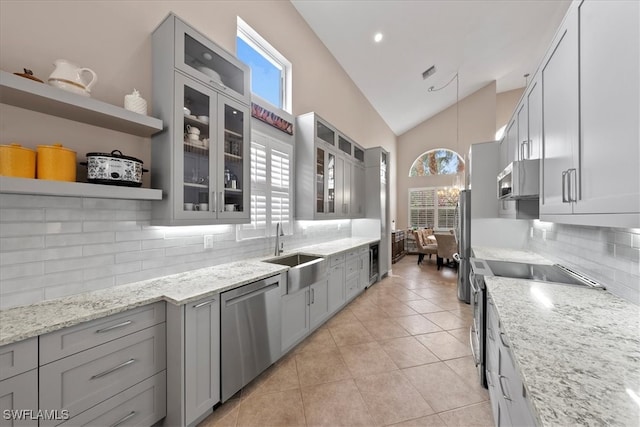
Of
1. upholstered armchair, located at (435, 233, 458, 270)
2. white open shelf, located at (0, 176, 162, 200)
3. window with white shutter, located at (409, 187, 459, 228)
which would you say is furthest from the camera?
window with white shutter, located at (409, 187, 459, 228)

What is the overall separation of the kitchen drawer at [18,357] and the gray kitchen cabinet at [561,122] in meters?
2.48

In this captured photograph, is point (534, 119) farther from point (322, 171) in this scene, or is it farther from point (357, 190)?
point (357, 190)

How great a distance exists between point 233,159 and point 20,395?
1.77m

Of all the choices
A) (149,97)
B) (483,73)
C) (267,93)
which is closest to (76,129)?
(149,97)

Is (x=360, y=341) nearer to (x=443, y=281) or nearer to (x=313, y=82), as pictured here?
(x=443, y=281)

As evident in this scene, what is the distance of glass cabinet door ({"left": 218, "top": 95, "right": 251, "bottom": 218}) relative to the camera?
207 cm

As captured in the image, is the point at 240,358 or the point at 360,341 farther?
the point at 360,341

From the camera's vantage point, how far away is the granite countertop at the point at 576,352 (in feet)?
2.09

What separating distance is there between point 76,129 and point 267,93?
7.00ft

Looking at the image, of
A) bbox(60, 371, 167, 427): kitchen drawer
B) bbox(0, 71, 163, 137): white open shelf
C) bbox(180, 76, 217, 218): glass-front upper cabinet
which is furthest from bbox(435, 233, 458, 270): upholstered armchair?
bbox(0, 71, 163, 137): white open shelf

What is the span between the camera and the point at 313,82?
3998mm

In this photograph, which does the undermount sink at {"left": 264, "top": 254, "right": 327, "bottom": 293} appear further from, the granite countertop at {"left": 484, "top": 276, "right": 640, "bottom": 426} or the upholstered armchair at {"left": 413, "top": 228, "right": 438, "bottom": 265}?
the upholstered armchair at {"left": 413, "top": 228, "right": 438, "bottom": 265}

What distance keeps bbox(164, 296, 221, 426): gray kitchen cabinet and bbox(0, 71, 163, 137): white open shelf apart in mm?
1183

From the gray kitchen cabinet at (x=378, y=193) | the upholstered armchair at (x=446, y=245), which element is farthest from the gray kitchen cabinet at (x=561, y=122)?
the upholstered armchair at (x=446, y=245)
